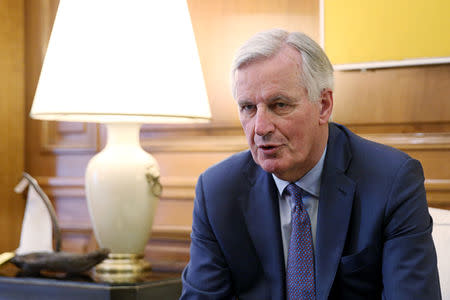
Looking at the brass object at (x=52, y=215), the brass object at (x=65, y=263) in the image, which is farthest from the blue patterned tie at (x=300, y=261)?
the brass object at (x=52, y=215)

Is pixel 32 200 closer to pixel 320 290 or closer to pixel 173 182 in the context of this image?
pixel 173 182

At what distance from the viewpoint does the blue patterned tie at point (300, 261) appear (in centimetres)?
150

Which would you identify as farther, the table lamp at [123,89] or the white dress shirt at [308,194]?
the table lamp at [123,89]

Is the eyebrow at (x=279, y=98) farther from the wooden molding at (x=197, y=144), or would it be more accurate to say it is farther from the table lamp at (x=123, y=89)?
the wooden molding at (x=197, y=144)

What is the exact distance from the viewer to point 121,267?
2090 millimetres

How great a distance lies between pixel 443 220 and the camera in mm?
1678

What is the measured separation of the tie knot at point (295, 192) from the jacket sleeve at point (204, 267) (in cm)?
25

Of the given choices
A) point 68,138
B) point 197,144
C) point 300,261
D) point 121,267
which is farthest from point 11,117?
point 300,261

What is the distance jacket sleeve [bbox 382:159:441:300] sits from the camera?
1.36 metres

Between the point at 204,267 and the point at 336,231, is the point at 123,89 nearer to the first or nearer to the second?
the point at 204,267

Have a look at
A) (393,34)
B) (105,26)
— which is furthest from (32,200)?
(393,34)

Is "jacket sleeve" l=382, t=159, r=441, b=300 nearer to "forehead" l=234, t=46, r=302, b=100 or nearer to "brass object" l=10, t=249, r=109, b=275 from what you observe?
"forehead" l=234, t=46, r=302, b=100

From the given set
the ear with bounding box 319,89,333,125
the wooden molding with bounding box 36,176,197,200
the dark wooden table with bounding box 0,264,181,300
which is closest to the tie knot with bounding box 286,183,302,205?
the ear with bounding box 319,89,333,125

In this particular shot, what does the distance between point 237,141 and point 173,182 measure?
1.09 ft
